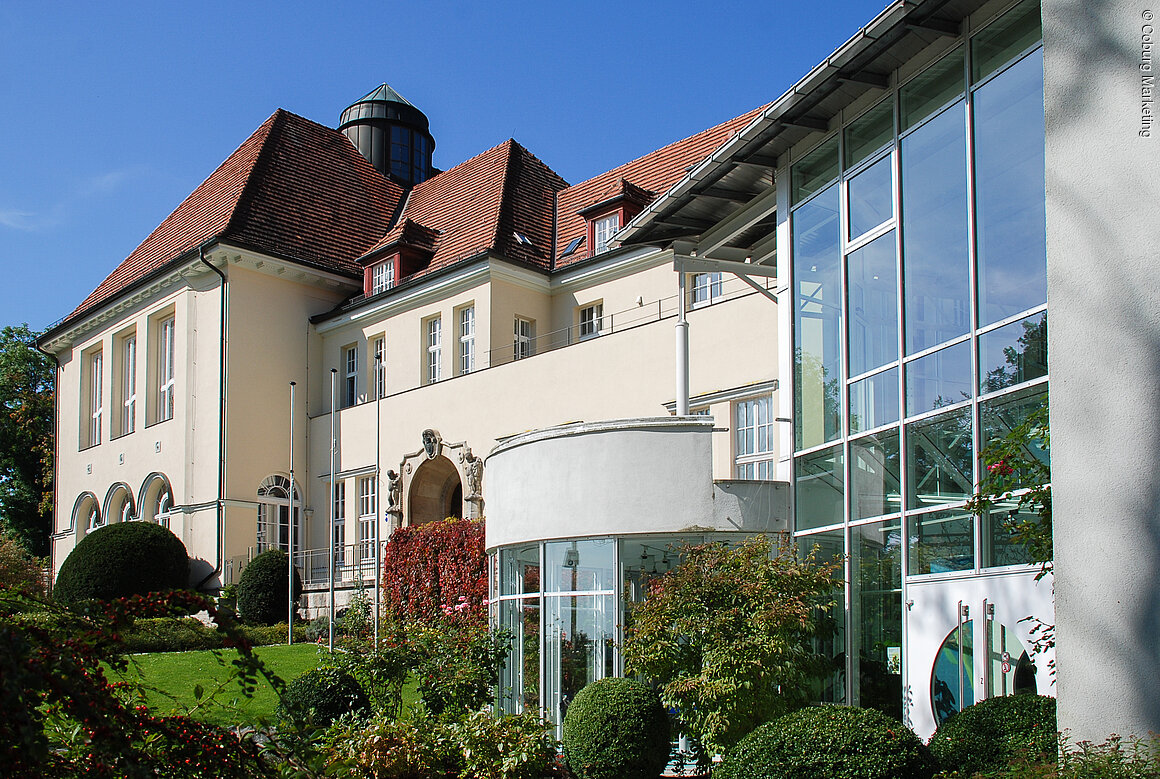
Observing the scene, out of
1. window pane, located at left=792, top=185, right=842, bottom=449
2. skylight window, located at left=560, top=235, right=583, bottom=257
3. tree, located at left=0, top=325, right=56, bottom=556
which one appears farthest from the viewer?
tree, located at left=0, top=325, right=56, bottom=556

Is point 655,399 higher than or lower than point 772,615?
higher

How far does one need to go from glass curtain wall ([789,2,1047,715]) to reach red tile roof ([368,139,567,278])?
16015mm

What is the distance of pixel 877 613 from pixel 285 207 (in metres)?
25.5

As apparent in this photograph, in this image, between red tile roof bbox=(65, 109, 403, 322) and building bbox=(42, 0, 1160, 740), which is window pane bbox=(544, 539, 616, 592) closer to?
building bbox=(42, 0, 1160, 740)

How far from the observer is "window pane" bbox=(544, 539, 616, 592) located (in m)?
14.0

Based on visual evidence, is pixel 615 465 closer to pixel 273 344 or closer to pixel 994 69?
pixel 994 69

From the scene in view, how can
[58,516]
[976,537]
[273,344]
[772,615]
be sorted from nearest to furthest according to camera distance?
[976,537] < [772,615] < [273,344] < [58,516]

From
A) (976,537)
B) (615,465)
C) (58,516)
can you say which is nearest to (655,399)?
(615,465)

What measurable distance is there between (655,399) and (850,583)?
10.3 meters

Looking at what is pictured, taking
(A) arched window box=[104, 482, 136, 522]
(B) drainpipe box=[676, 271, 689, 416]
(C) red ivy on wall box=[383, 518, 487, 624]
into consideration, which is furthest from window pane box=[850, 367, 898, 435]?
(A) arched window box=[104, 482, 136, 522]

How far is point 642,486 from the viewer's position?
45.2 feet

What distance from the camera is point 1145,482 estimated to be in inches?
251

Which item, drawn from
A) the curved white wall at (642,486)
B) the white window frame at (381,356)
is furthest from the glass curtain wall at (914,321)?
the white window frame at (381,356)
